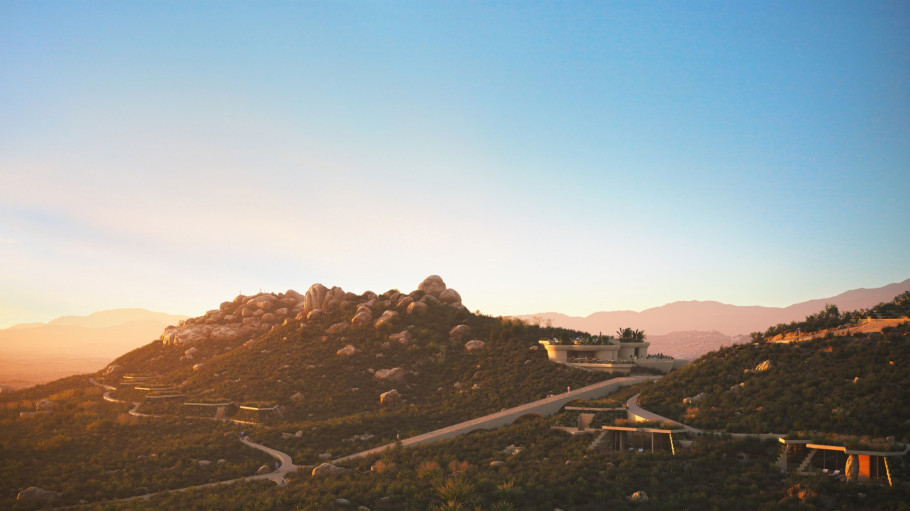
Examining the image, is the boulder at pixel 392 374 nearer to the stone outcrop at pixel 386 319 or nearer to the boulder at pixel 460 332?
the boulder at pixel 460 332

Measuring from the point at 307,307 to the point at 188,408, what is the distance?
35135mm

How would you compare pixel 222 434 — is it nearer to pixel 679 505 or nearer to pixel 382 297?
pixel 679 505

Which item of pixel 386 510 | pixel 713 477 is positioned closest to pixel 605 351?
pixel 713 477

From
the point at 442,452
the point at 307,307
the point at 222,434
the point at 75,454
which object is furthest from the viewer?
the point at 307,307

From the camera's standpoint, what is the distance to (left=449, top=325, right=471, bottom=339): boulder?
7988 centimetres

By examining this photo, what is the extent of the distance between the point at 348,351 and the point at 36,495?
44.7 m

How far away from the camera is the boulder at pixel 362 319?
84.2m

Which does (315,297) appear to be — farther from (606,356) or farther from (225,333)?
(606,356)

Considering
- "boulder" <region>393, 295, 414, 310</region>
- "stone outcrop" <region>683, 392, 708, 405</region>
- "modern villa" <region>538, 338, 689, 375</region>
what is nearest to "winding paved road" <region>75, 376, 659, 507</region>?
"modern villa" <region>538, 338, 689, 375</region>

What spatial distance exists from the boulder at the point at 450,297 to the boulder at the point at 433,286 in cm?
125

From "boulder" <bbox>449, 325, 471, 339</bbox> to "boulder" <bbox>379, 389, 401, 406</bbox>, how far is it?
19377 millimetres

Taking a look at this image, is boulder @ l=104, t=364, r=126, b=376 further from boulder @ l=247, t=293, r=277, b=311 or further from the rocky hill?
boulder @ l=247, t=293, r=277, b=311

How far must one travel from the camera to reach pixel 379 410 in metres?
57.9

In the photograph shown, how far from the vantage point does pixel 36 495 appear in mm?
30828
